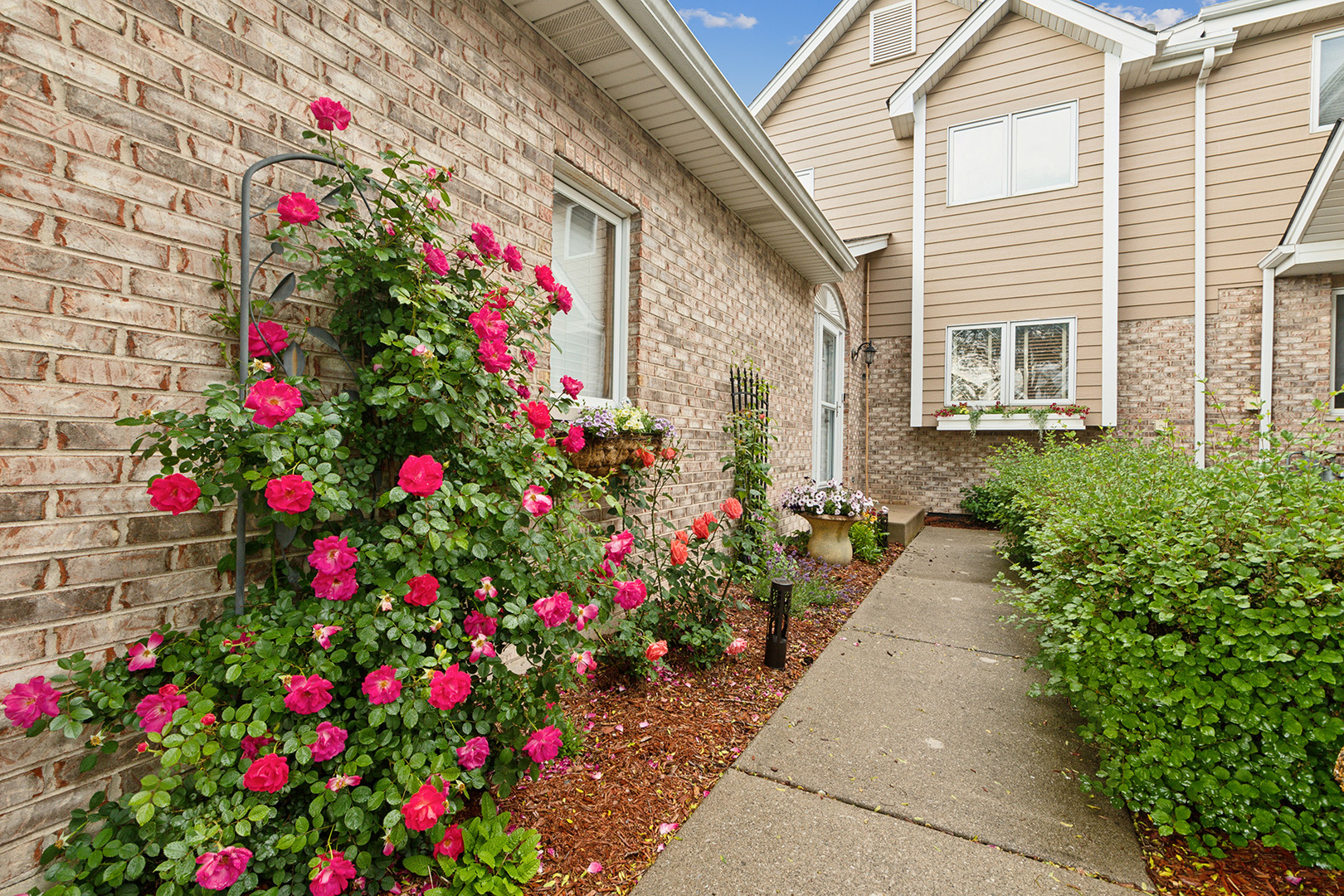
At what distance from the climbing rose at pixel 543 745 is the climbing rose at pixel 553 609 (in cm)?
31

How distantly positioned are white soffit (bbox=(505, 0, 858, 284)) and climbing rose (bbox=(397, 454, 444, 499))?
223 cm

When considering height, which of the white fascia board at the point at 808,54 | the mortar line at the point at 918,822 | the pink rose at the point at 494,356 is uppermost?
the white fascia board at the point at 808,54

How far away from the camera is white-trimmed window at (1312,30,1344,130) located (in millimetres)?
6902

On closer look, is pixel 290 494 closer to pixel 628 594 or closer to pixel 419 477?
pixel 419 477

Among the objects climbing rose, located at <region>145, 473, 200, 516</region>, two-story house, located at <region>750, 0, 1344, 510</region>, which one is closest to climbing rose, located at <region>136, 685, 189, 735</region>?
climbing rose, located at <region>145, 473, 200, 516</region>

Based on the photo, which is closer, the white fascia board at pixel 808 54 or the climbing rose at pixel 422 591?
the climbing rose at pixel 422 591

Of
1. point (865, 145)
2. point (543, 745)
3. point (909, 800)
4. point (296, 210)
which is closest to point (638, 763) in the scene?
point (543, 745)

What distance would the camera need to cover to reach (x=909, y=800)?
2.07 m

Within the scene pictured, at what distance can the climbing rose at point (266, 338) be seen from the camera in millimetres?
1603

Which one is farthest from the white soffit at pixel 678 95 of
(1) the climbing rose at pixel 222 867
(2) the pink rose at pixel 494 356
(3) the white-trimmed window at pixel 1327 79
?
(3) the white-trimmed window at pixel 1327 79

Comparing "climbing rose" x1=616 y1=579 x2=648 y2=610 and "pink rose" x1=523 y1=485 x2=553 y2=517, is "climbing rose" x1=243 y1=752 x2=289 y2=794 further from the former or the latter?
"climbing rose" x1=616 y1=579 x2=648 y2=610

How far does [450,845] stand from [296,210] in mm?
1762

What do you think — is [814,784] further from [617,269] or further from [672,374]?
[617,269]

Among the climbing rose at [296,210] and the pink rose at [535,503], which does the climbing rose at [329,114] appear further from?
the pink rose at [535,503]
